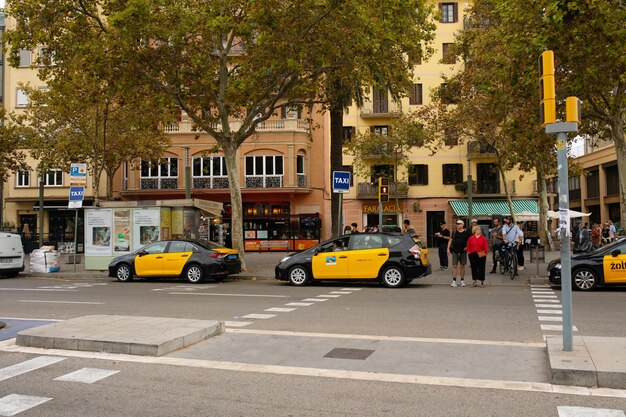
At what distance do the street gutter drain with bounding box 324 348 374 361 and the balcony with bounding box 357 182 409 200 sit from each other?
34186 millimetres

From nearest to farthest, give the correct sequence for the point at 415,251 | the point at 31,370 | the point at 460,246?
the point at 31,370 → the point at 415,251 → the point at 460,246

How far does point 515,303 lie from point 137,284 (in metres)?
11.3

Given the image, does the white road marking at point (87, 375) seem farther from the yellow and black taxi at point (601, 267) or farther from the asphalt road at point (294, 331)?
the yellow and black taxi at point (601, 267)

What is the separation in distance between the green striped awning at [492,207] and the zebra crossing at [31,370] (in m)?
36.0

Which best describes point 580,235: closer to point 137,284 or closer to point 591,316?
point 591,316

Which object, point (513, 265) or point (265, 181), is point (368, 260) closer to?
point (513, 265)

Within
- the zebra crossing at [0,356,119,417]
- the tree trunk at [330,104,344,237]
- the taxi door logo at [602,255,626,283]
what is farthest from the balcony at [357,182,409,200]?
the zebra crossing at [0,356,119,417]

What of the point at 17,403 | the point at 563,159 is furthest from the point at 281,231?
the point at 17,403

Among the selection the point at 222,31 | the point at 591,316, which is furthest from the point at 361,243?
the point at 222,31

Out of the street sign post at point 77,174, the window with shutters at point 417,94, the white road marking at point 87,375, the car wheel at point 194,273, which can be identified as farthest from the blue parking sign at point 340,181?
the window with shutters at point 417,94

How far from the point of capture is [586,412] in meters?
4.91

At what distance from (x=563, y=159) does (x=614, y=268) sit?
899 cm

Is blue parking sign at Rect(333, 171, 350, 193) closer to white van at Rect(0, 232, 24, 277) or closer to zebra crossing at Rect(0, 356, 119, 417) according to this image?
white van at Rect(0, 232, 24, 277)

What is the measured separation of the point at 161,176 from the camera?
1590 inches
